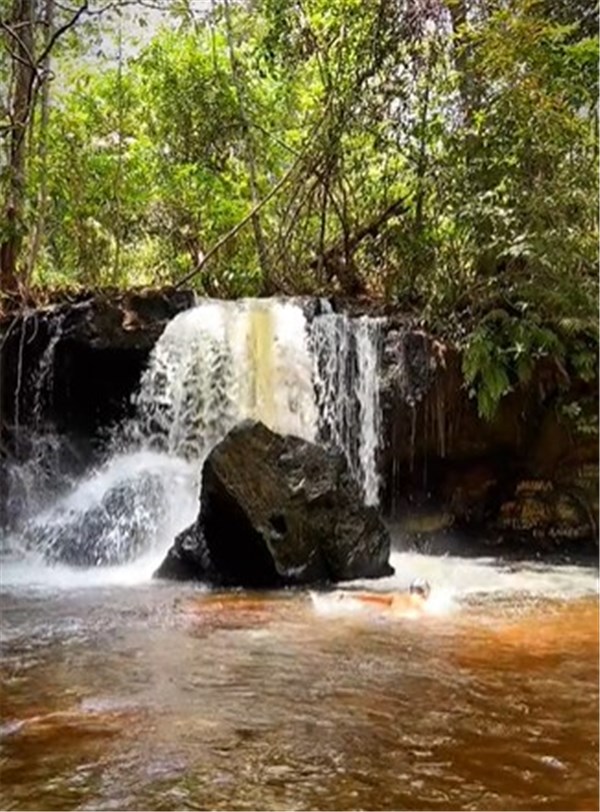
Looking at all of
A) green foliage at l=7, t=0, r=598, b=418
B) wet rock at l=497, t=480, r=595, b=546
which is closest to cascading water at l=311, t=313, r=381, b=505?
green foliage at l=7, t=0, r=598, b=418

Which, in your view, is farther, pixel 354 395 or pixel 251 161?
pixel 251 161

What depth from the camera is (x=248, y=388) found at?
7543 millimetres

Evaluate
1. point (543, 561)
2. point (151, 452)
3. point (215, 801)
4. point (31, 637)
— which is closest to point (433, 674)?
point (215, 801)

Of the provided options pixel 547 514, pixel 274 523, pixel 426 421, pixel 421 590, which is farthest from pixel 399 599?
pixel 547 514

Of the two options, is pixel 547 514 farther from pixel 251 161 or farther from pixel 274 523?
pixel 251 161

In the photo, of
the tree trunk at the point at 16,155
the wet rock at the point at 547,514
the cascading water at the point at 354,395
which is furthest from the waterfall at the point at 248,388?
the tree trunk at the point at 16,155

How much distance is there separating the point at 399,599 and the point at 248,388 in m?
3.19

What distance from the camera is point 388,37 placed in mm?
8555

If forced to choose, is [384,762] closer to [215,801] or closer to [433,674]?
[215,801]

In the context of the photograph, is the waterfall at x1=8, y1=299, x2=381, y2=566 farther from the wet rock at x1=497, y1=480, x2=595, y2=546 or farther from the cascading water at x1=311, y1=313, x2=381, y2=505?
the wet rock at x1=497, y1=480, x2=595, y2=546

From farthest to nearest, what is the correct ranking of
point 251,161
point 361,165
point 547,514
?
1. point 251,161
2. point 361,165
3. point 547,514

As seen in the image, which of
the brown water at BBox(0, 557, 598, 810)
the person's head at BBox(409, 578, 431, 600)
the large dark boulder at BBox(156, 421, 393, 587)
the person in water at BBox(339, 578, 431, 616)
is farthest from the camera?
the large dark boulder at BBox(156, 421, 393, 587)

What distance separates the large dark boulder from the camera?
543 centimetres

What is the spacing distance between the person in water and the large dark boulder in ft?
1.81
